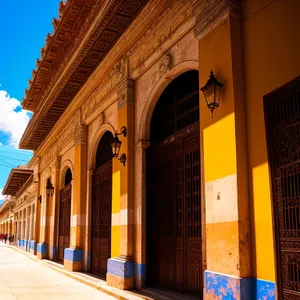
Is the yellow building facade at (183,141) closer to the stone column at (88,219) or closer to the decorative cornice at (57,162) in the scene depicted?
the stone column at (88,219)

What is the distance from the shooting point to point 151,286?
8.27 metres

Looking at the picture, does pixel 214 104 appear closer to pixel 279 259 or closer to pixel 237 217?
pixel 237 217

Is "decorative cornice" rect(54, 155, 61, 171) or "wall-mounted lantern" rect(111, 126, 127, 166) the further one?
"decorative cornice" rect(54, 155, 61, 171)

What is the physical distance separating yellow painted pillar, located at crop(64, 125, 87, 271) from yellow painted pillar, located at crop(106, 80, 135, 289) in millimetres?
3339

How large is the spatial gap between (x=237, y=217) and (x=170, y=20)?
4076 mm

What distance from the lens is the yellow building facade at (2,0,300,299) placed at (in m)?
5.04

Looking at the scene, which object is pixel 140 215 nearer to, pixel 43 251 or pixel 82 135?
pixel 82 135

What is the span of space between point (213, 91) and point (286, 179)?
5.38 ft

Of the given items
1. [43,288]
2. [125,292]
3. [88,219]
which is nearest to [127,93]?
[125,292]

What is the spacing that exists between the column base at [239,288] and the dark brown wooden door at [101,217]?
5.43 m

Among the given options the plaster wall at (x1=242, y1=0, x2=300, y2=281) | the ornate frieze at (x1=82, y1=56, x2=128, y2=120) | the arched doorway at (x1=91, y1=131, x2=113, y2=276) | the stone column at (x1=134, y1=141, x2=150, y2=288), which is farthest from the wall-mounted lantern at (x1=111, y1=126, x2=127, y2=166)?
the plaster wall at (x1=242, y1=0, x2=300, y2=281)

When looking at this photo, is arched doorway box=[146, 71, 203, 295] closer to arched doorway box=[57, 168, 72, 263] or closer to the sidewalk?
the sidewalk

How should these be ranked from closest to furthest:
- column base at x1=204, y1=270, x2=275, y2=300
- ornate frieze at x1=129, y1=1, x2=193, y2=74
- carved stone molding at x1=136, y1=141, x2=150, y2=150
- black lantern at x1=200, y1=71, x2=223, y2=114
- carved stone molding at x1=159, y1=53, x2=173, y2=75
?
column base at x1=204, y1=270, x2=275, y2=300 < black lantern at x1=200, y1=71, x2=223, y2=114 < ornate frieze at x1=129, y1=1, x2=193, y2=74 < carved stone molding at x1=159, y1=53, x2=173, y2=75 < carved stone molding at x1=136, y1=141, x2=150, y2=150

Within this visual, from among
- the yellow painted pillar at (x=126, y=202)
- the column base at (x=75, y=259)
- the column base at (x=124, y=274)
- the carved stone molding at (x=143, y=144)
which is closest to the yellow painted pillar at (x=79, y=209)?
the column base at (x=75, y=259)
